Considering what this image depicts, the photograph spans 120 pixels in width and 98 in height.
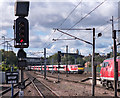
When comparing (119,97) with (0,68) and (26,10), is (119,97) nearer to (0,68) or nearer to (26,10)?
(26,10)

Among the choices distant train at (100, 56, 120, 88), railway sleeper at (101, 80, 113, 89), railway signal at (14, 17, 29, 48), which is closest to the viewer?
railway signal at (14, 17, 29, 48)

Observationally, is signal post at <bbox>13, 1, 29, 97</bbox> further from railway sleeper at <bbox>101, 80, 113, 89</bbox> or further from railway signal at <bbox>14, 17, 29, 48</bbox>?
railway sleeper at <bbox>101, 80, 113, 89</bbox>

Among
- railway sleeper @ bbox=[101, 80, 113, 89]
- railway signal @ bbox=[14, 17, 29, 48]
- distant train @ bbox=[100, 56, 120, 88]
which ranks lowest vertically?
railway sleeper @ bbox=[101, 80, 113, 89]

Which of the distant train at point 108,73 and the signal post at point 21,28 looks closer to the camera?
the signal post at point 21,28

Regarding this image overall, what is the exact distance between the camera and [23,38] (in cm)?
1378

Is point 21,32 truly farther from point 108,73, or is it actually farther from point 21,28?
point 108,73

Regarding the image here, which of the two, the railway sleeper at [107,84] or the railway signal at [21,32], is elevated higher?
the railway signal at [21,32]

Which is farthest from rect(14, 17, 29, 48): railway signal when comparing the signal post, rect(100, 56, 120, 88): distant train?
rect(100, 56, 120, 88): distant train

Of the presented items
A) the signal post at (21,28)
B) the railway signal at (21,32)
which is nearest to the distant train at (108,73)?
the signal post at (21,28)

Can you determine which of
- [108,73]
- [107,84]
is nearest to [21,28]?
[108,73]

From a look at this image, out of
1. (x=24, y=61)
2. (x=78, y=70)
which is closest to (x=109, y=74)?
(x=24, y=61)

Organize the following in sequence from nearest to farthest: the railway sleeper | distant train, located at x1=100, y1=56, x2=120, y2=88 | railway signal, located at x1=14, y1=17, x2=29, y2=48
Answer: railway signal, located at x1=14, y1=17, x2=29, y2=48
distant train, located at x1=100, y1=56, x2=120, y2=88
the railway sleeper

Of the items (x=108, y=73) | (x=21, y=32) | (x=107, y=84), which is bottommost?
(x=107, y=84)

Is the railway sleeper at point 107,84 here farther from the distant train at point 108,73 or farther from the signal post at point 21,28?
the signal post at point 21,28
